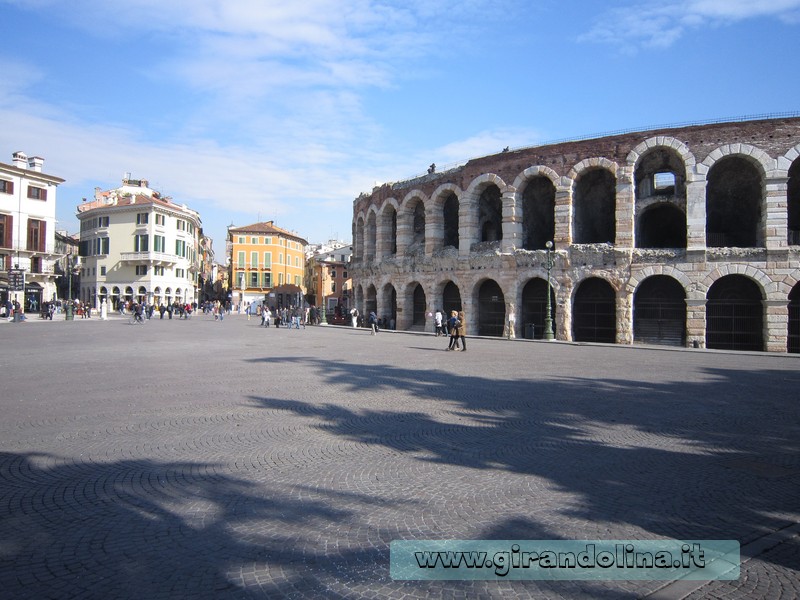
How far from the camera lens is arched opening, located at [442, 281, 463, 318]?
34.0m

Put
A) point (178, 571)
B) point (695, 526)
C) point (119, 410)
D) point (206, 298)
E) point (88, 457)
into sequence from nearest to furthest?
point (178, 571), point (695, 526), point (88, 457), point (119, 410), point (206, 298)

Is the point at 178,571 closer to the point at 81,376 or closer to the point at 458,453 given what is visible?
the point at 458,453

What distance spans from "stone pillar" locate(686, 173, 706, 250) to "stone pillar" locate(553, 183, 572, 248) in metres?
5.58

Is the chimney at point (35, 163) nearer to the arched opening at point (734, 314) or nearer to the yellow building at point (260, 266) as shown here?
the yellow building at point (260, 266)

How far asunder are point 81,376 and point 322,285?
64593mm

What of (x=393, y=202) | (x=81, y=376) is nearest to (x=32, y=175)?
(x=393, y=202)

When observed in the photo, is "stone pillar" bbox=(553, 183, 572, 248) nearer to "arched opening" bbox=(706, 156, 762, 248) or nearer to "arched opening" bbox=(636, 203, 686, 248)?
"arched opening" bbox=(636, 203, 686, 248)

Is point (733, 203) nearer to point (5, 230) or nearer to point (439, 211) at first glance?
point (439, 211)

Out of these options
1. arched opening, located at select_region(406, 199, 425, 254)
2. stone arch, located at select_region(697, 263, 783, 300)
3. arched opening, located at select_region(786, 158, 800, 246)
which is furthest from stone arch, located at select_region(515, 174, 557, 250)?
arched opening, located at select_region(786, 158, 800, 246)

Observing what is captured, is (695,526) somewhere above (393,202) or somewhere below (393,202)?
below

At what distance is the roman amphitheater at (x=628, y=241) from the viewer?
23.7m

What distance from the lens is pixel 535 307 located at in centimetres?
3034

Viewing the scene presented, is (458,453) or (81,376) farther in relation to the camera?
(81,376)

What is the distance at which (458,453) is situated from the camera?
22.8ft
